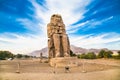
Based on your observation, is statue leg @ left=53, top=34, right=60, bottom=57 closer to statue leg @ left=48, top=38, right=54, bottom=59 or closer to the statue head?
statue leg @ left=48, top=38, right=54, bottom=59

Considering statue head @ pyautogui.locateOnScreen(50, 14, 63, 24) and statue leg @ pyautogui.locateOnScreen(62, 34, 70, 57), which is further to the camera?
statue head @ pyautogui.locateOnScreen(50, 14, 63, 24)

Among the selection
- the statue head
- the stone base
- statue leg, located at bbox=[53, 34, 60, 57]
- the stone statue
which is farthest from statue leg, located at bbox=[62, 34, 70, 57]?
the statue head

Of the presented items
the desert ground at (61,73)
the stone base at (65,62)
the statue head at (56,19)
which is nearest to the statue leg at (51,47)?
the statue head at (56,19)

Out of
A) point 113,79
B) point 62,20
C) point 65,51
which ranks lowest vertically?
point 113,79

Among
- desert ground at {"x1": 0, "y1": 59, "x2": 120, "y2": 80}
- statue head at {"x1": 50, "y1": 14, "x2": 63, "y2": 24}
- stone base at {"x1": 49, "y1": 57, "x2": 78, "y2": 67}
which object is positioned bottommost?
desert ground at {"x1": 0, "y1": 59, "x2": 120, "y2": 80}

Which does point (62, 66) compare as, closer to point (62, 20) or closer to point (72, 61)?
point (72, 61)

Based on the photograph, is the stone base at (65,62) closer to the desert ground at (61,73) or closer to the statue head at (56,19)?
the desert ground at (61,73)

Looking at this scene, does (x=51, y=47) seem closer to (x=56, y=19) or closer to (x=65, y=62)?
(x=56, y=19)

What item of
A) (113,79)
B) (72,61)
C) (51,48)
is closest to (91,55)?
(51,48)

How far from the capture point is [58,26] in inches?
511

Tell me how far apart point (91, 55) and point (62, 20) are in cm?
932

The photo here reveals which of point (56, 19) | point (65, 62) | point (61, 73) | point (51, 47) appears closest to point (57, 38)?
point (51, 47)

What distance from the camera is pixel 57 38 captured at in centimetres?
1180

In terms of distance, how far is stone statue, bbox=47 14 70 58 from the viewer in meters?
11.7
